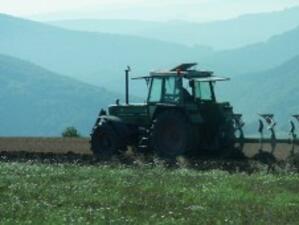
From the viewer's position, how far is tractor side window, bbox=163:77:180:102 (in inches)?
1305

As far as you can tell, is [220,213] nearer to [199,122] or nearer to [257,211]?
[257,211]

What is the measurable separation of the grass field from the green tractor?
196 inches

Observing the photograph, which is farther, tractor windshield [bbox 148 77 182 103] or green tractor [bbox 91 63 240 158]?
tractor windshield [bbox 148 77 182 103]

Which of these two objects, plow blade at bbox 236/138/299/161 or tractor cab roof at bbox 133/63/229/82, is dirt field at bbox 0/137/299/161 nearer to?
plow blade at bbox 236/138/299/161

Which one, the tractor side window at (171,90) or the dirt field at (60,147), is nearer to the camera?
the tractor side window at (171,90)

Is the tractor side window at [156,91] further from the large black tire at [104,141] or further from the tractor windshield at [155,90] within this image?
the large black tire at [104,141]

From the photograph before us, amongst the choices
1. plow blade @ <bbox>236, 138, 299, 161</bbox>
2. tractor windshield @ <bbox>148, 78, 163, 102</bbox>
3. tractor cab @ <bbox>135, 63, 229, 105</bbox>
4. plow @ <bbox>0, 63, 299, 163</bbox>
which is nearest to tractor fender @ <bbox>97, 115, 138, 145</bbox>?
plow @ <bbox>0, 63, 299, 163</bbox>

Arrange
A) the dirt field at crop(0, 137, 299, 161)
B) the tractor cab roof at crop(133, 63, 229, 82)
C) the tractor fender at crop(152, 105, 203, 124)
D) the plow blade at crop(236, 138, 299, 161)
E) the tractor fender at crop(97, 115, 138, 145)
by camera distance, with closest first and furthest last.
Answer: the plow blade at crop(236, 138, 299, 161) < the tractor fender at crop(152, 105, 203, 124) < the tractor cab roof at crop(133, 63, 229, 82) < the tractor fender at crop(97, 115, 138, 145) < the dirt field at crop(0, 137, 299, 161)

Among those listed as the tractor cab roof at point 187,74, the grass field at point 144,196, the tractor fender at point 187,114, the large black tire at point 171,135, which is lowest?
the grass field at point 144,196

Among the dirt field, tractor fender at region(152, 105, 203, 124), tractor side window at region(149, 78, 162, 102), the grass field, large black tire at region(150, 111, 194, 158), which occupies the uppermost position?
tractor side window at region(149, 78, 162, 102)

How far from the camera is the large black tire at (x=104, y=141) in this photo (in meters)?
34.7

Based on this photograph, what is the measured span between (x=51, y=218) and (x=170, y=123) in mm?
17013

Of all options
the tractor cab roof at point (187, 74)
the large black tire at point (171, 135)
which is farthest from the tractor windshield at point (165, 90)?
the large black tire at point (171, 135)

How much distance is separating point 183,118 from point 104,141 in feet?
13.5
